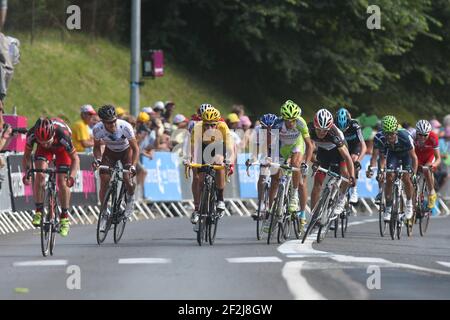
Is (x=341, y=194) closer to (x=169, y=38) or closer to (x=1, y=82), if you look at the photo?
(x=1, y=82)

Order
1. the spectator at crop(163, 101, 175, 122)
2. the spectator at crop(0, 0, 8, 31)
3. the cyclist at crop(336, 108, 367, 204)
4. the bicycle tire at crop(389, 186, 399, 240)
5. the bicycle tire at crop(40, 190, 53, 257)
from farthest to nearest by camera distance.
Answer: the spectator at crop(0, 0, 8, 31) < the spectator at crop(163, 101, 175, 122) < the cyclist at crop(336, 108, 367, 204) < the bicycle tire at crop(389, 186, 399, 240) < the bicycle tire at crop(40, 190, 53, 257)

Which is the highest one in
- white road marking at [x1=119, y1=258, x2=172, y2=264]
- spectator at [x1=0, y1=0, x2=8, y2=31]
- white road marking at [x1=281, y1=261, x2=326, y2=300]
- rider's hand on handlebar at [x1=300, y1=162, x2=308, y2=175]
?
spectator at [x1=0, y1=0, x2=8, y2=31]

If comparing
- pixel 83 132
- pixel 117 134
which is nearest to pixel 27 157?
pixel 117 134

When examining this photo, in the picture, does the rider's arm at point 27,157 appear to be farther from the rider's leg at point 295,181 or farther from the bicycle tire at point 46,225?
the rider's leg at point 295,181

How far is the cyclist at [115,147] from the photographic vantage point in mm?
17641

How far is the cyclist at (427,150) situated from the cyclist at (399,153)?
118cm

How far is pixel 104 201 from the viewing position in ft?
57.9

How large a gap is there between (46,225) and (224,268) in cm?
279

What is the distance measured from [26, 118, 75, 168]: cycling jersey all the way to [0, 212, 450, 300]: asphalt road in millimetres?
→ 1072

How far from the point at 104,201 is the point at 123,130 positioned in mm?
894

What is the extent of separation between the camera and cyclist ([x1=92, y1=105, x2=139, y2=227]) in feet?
57.9

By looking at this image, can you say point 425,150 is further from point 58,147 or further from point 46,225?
point 46,225

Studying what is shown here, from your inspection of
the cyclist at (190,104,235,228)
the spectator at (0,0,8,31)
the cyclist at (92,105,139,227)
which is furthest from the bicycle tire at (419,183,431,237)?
the spectator at (0,0,8,31)

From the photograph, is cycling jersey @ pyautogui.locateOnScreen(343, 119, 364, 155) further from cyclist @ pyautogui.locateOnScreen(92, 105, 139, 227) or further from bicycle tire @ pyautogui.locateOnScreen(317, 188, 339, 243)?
cyclist @ pyautogui.locateOnScreen(92, 105, 139, 227)
